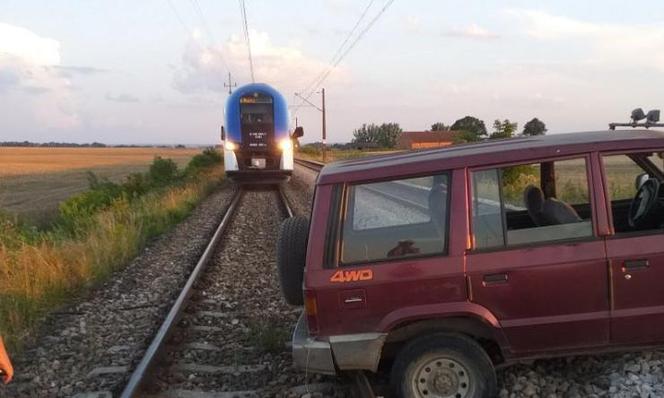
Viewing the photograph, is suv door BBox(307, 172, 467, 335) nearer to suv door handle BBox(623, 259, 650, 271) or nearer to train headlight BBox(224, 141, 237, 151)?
suv door handle BBox(623, 259, 650, 271)

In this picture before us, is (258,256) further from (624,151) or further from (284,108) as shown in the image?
(284,108)

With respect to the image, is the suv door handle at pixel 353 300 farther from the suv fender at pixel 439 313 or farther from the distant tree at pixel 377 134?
the distant tree at pixel 377 134

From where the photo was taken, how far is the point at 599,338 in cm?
437

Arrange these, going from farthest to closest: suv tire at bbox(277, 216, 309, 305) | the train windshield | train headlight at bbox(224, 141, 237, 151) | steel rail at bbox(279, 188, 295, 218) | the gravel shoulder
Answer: the train windshield → train headlight at bbox(224, 141, 237, 151) → steel rail at bbox(279, 188, 295, 218) → the gravel shoulder → suv tire at bbox(277, 216, 309, 305)

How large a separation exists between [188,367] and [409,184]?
2608mm

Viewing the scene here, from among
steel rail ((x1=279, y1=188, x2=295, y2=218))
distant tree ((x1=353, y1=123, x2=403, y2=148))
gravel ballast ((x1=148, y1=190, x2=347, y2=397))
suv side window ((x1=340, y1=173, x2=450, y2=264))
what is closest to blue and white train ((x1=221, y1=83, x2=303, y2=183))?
steel rail ((x1=279, y1=188, x2=295, y2=218))

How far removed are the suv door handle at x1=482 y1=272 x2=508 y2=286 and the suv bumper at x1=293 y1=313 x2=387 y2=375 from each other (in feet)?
2.37

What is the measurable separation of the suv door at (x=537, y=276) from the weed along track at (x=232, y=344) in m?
1.43

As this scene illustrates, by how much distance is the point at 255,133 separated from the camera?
24938mm

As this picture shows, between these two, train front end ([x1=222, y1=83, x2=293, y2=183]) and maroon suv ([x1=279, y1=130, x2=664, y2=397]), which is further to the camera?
train front end ([x1=222, y1=83, x2=293, y2=183])

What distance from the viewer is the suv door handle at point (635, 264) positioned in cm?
423

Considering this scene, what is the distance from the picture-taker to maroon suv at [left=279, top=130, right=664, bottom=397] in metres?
4.27

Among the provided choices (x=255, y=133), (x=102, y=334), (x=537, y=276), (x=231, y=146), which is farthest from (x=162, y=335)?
(x=255, y=133)

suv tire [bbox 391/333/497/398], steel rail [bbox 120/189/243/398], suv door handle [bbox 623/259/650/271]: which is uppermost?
suv door handle [bbox 623/259/650/271]
